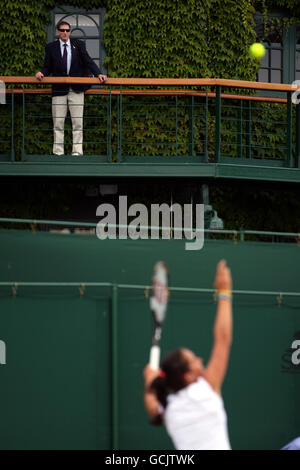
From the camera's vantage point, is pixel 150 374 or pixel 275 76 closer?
pixel 150 374

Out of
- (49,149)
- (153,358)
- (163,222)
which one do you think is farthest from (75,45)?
(153,358)

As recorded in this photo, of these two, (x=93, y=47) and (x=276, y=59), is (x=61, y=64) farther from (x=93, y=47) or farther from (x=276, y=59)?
(x=276, y=59)

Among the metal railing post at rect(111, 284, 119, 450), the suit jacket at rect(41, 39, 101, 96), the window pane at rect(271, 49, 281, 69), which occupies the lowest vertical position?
the metal railing post at rect(111, 284, 119, 450)

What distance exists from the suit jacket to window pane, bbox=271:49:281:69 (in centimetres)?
462

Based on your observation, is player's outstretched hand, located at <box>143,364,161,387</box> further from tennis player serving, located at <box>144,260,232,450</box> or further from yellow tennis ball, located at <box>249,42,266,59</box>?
yellow tennis ball, located at <box>249,42,266,59</box>

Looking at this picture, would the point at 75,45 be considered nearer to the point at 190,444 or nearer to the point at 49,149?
the point at 49,149

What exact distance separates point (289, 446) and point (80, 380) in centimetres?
236

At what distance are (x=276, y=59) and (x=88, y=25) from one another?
358cm

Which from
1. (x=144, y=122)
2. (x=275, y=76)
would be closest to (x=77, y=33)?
(x=144, y=122)

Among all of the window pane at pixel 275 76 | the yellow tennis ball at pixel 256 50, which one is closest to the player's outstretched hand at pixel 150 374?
the yellow tennis ball at pixel 256 50

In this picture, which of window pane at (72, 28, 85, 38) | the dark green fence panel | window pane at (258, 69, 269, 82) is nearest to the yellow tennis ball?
window pane at (258, 69, 269, 82)

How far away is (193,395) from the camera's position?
17.7 feet

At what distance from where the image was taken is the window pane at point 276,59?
1616cm

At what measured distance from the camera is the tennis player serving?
17.5ft
